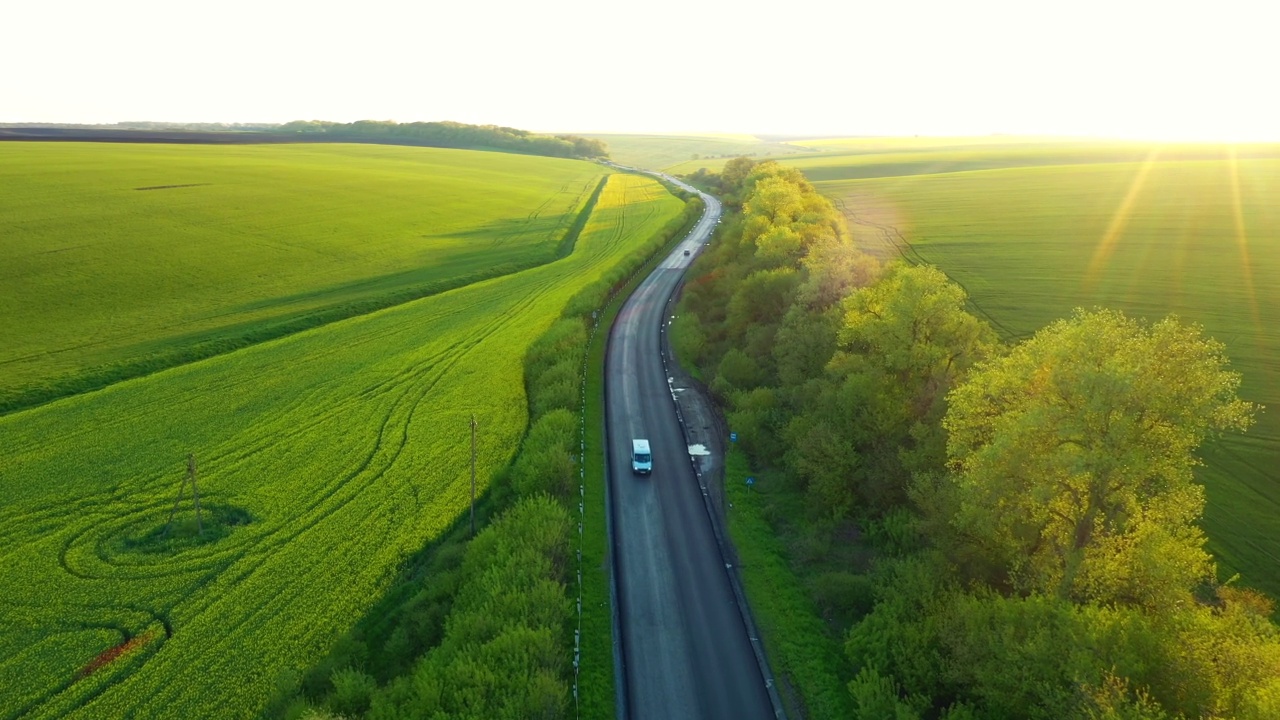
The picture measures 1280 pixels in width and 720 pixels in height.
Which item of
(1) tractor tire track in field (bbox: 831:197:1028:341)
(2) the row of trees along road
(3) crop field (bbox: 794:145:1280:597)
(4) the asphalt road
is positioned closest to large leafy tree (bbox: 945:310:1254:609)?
(2) the row of trees along road

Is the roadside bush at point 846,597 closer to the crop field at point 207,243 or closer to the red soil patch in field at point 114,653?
the red soil patch in field at point 114,653

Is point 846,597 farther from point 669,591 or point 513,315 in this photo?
point 513,315

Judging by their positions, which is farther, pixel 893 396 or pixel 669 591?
pixel 893 396

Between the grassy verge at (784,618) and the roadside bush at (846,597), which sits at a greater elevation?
the roadside bush at (846,597)

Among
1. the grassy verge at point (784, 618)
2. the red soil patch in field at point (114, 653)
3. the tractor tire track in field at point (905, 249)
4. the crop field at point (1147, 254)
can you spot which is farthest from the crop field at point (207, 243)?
the crop field at point (1147, 254)

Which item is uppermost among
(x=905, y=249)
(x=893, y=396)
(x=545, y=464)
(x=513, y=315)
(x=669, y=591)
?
(x=905, y=249)

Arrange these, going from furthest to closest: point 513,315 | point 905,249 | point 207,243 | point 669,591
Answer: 1. point 905,249
2. point 207,243
3. point 513,315
4. point 669,591

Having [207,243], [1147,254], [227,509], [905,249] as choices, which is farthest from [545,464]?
[1147,254]

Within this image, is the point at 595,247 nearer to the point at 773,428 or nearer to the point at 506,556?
the point at 773,428
